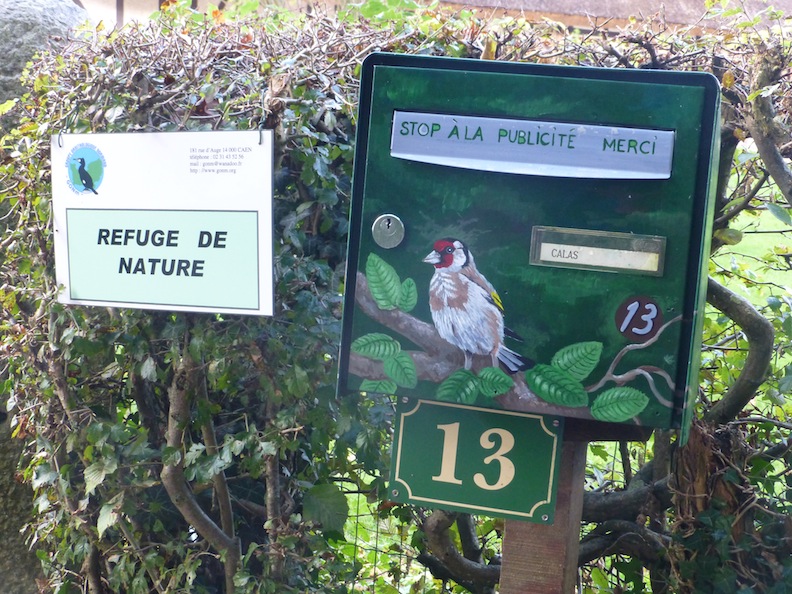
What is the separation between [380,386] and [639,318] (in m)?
0.57

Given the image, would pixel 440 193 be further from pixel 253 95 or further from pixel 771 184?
pixel 771 184

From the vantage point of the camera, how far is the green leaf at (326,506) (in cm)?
243

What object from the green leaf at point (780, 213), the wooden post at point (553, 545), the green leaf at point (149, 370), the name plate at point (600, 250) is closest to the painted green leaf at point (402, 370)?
the name plate at point (600, 250)

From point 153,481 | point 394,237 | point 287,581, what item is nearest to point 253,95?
point 394,237

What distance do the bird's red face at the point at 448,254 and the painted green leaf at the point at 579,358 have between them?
277mm

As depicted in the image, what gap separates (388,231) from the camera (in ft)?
5.71

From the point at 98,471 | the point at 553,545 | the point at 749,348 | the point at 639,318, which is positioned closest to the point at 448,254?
the point at 639,318

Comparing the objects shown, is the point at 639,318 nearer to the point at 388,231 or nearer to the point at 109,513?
the point at 388,231

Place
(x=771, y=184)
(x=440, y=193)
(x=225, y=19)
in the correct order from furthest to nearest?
(x=225, y=19) → (x=771, y=184) → (x=440, y=193)

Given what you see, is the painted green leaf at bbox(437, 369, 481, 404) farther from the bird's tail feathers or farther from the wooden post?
the wooden post

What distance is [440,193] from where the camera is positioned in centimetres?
170

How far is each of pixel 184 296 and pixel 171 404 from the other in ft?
1.30

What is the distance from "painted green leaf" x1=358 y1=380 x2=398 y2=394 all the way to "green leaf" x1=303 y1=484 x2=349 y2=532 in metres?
0.74

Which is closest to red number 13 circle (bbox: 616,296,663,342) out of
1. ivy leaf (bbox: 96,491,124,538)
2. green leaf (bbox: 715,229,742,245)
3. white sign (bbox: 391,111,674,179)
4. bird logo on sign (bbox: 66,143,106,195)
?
white sign (bbox: 391,111,674,179)
